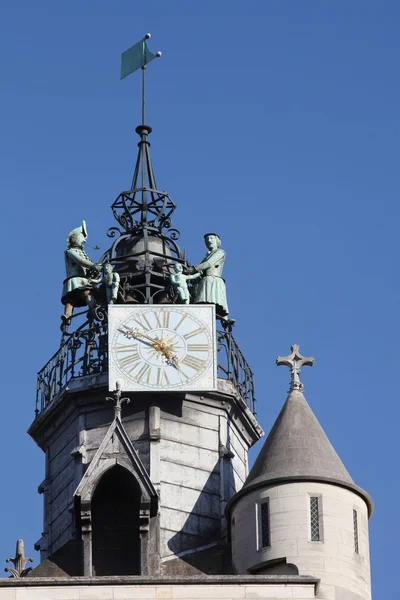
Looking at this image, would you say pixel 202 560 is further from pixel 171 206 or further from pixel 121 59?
pixel 121 59

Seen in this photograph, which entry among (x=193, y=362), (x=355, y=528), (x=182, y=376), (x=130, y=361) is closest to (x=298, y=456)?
(x=355, y=528)

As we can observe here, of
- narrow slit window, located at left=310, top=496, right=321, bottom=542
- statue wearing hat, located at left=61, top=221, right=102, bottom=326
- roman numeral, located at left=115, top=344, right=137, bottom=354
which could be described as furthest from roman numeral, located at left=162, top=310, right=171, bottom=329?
narrow slit window, located at left=310, top=496, right=321, bottom=542

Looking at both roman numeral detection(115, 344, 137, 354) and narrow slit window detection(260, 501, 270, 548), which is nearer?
narrow slit window detection(260, 501, 270, 548)

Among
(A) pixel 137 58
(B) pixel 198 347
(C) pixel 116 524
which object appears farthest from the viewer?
(A) pixel 137 58

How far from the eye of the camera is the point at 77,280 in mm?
64750

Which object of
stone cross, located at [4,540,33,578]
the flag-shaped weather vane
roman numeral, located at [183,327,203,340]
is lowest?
stone cross, located at [4,540,33,578]

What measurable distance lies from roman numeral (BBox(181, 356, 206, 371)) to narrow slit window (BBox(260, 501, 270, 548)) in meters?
4.24

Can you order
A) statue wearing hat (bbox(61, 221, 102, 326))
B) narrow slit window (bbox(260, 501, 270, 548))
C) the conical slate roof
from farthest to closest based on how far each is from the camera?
statue wearing hat (bbox(61, 221, 102, 326)), the conical slate roof, narrow slit window (bbox(260, 501, 270, 548))

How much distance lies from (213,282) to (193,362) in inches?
120

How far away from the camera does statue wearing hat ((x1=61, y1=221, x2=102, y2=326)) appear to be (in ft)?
212

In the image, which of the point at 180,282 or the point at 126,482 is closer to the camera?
the point at 126,482

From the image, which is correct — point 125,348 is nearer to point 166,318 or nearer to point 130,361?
point 130,361

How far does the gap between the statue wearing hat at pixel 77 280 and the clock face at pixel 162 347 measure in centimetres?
217

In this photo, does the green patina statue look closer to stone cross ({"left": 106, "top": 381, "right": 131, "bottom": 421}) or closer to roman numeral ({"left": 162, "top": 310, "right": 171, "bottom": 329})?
roman numeral ({"left": 162, "top": 310, "right": 171, "bottom": 329})
